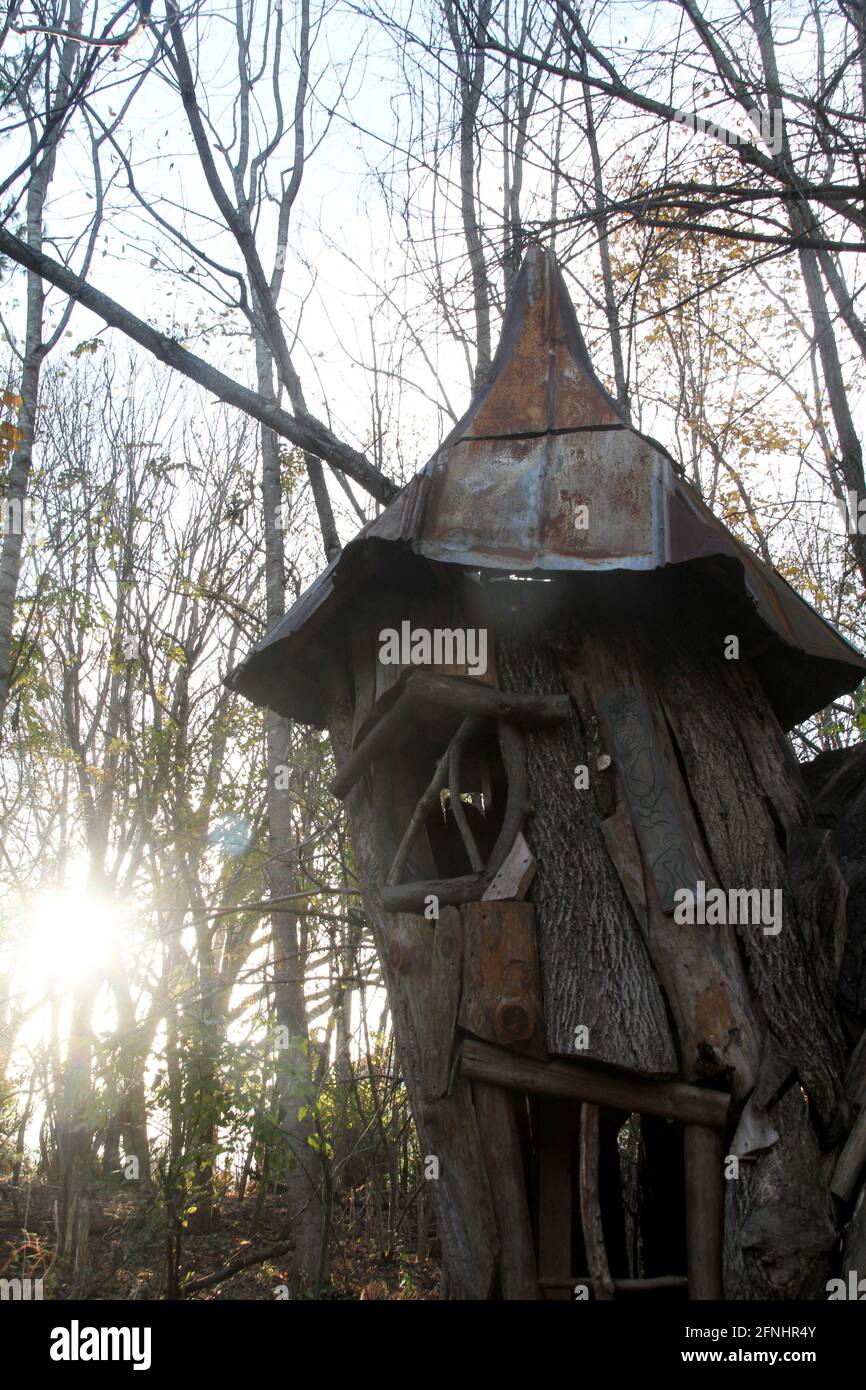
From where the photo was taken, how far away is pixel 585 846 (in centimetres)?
530

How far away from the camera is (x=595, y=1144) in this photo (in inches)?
192

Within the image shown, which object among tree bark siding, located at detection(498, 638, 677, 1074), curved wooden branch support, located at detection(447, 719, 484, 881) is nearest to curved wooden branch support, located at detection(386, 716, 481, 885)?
curved wooden branch support, located at detection(447, 719, 484, 881)

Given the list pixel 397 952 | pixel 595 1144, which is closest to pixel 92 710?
pixel 397 952

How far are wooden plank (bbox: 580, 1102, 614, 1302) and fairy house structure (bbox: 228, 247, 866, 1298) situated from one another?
0.04ft

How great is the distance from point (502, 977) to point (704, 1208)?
1.20 metres

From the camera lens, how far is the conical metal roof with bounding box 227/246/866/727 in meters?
5.41

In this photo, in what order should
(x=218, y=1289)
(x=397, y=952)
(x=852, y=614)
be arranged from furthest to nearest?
(x=852, y=614) < (x=218, y=1289) < (x=397, y=952)

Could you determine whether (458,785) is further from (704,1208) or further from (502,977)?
(704,1208)

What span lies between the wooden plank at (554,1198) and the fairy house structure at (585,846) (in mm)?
11

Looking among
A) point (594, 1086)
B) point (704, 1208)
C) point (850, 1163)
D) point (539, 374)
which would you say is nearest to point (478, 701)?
point (594, 1086)
